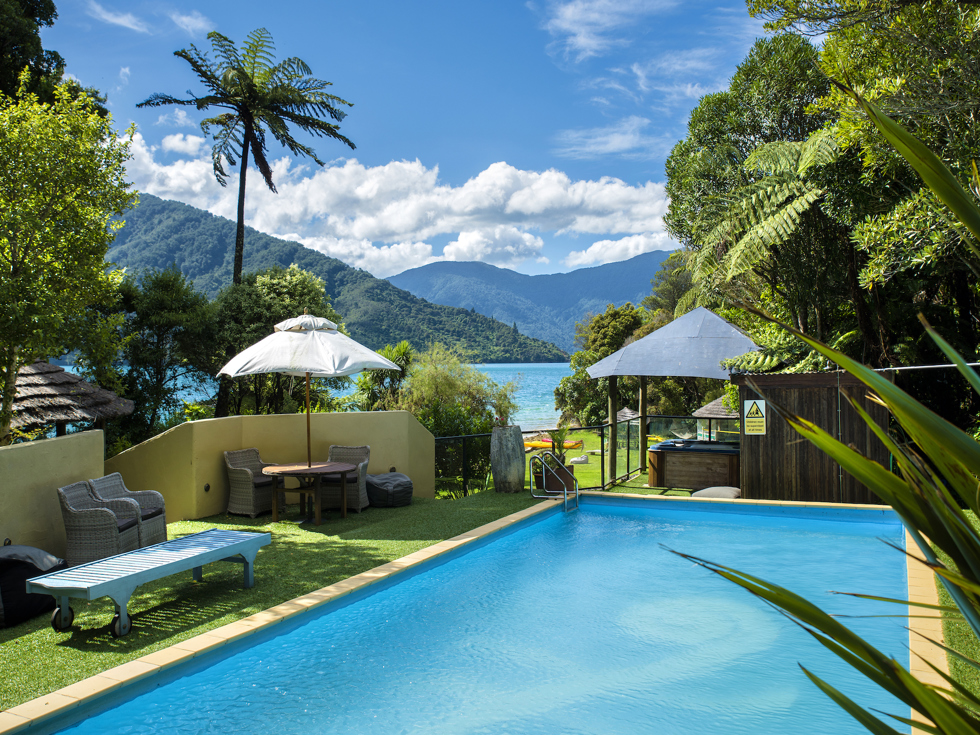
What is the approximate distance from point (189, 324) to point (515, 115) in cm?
1703

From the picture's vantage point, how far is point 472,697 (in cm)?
460

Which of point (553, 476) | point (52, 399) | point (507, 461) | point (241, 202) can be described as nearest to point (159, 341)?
point (241, 202)

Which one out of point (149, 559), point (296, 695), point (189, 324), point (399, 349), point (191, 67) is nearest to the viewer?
point (296, 695)

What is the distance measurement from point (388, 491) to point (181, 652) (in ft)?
16.6

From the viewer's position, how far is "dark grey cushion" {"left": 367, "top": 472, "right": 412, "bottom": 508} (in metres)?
9.46

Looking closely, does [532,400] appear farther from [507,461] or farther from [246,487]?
[246,487]

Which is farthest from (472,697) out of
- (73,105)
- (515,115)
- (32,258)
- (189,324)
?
(515,115)

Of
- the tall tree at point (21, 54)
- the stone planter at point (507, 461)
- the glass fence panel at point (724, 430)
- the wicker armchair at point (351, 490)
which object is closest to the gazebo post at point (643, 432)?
the glass fence panel at point (724, 430)

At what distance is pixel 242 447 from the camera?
9.41 metres

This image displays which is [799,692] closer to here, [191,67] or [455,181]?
[191,67]

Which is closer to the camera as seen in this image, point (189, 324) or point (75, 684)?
point (75, 684)

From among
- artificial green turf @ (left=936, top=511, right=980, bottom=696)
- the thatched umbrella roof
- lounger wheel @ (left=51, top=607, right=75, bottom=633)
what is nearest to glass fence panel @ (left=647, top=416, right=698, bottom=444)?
→ artificial green turf @ (left=936, top=511, right=980, bottom=696)

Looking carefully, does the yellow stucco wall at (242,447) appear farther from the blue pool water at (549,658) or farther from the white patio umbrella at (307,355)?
the blue pool water at (549,658)

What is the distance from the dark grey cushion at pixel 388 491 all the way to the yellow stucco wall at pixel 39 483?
3.73 m
